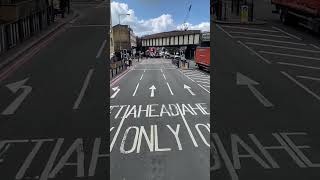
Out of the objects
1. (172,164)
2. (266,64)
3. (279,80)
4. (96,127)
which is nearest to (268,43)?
(266,64)

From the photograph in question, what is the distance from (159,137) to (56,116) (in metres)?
4.63

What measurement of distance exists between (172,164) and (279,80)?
12.7 metres

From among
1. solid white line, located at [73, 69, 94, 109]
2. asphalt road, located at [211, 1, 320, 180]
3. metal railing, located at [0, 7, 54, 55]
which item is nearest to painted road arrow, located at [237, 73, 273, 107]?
asphalt road, located at [211, 1, 320, 180]

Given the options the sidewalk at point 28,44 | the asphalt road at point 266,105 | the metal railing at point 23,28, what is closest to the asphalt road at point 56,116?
the sidewalk at point 28,44

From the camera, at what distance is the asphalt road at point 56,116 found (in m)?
13.4

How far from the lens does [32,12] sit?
3925 cm

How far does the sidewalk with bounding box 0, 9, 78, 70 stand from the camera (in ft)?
100

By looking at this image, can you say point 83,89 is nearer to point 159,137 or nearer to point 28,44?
point 159,137

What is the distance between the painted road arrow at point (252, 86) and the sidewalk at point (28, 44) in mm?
13748

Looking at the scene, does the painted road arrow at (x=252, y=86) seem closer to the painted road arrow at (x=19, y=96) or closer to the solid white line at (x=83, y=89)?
the solid white line at (x=83, y=89)

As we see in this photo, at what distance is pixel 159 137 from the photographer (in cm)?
1698

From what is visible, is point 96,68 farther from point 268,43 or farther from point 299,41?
point 299,41

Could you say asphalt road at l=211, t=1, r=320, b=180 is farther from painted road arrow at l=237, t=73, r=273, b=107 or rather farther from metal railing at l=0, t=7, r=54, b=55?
metal railing at l=0, t=7, r=54, b=55

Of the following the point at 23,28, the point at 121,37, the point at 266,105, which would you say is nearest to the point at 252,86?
the point at 266,105
